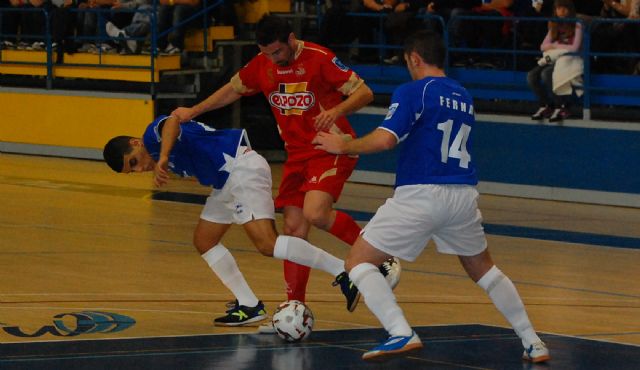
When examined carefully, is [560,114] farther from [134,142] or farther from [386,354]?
[386,354]

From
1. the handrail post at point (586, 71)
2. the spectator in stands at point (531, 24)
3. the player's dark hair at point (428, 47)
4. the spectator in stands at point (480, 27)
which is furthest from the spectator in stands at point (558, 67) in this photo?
the player's dark hair at point (428, 47)

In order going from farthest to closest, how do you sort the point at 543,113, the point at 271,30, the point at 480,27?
the point at 480,27, the point at 543,113, the point at 271,30

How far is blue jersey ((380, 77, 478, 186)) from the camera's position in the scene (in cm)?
793

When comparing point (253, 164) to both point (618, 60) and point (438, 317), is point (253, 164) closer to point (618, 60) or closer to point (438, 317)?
point (438, 317)

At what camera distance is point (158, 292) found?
423 inches

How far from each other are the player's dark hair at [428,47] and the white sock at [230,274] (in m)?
2.14

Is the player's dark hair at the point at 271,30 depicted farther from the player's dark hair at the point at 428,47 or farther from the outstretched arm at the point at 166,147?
the player's dark hair at the point at 428,47

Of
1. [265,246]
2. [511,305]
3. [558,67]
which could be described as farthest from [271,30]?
[558,67]

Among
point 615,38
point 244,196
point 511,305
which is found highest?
point 615,38

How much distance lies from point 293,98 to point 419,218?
1.86 m

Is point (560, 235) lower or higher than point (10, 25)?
lower

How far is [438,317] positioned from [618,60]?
29.7ft

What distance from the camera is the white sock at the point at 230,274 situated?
945 cm

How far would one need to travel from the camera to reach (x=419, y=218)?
26.1 feet
